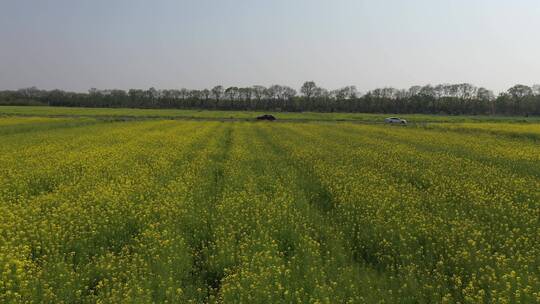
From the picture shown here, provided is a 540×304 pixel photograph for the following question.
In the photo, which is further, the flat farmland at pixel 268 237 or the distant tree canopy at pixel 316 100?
the distant tree canopy at pixel 316 100

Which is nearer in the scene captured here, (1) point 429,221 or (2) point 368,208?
(1) point 429,221

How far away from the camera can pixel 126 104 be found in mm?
146750

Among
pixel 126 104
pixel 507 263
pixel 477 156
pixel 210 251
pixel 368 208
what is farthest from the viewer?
pixel 126 104

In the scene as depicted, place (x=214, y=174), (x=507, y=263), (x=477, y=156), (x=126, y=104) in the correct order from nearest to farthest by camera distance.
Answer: (x=507, y=263) → (x=214, y=174) → (x=477, y=156) → (x=126, y=104)

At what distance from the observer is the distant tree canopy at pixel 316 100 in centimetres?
13088

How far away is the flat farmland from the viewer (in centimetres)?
590

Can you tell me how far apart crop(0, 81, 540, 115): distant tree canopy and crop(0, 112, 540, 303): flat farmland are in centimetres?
12936

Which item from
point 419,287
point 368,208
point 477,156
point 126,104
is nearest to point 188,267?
point 419,287

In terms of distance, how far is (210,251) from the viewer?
24.3 feet

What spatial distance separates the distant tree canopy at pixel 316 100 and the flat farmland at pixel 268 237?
129 metres

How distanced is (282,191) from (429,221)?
4760mm

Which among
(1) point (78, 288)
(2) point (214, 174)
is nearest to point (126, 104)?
(2) point (214, 174)

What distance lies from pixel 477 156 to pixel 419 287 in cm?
1676

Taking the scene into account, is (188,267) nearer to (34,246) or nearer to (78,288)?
(78,288)
